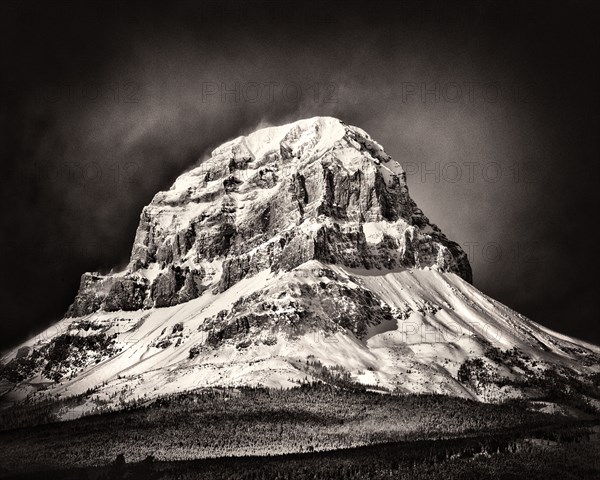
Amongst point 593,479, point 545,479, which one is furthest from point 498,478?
point 593,479

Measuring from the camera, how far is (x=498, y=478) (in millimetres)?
196875

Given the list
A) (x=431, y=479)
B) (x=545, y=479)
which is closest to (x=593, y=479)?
(x=545, y=479)

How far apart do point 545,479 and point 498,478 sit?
10.9 m

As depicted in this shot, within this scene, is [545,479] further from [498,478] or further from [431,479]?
[431,479]

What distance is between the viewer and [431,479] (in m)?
199

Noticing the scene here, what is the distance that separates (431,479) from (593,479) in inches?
1564

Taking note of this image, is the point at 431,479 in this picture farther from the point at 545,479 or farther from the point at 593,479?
the point at 593,479

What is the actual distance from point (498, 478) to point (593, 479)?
78.8ft

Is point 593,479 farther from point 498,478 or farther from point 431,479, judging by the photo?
point 431,479

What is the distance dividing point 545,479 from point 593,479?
45.9 ft

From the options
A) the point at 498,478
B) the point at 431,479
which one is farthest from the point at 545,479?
the point at 431,479

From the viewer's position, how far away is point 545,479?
195 m

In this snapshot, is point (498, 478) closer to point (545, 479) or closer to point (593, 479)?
point (545, 479)
